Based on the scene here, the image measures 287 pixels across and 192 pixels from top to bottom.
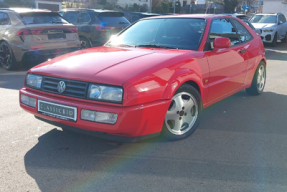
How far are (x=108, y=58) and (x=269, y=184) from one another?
209 cm

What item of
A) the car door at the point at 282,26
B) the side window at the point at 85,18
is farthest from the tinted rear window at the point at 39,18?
the car door at the point at 282,26

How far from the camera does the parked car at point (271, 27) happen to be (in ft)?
49.3

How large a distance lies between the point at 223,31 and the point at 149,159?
98.1 inches

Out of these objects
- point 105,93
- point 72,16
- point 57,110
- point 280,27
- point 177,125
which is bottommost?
point 177,125

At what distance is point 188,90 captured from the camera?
3713 mm

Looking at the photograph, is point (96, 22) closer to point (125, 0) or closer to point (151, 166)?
point (151, 166)

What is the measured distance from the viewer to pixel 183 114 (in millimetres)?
3770

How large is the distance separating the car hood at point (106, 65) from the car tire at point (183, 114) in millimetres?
456

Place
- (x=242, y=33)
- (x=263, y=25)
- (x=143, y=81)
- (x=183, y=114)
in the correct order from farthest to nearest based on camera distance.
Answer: (x=263, y=25)
(x=242, y=33)
(x=183, y=114)
(x=143, y=81)

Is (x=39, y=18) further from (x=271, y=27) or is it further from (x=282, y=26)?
(x=282, y=26)

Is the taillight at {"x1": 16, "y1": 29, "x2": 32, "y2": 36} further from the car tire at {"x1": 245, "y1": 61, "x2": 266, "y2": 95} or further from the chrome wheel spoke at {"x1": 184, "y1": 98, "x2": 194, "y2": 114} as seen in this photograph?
the chrome wheel spoke at {"x1": 184, "y1": 98, "x2": 194, "y2": 114}

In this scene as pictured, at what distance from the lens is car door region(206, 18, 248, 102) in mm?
4240

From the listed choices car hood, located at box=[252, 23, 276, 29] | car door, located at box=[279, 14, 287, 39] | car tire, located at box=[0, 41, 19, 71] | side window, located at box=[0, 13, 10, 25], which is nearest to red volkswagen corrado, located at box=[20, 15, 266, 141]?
car tire, located at box=[0, 41, 19, 71]

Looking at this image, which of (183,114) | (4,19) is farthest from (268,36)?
(183,114)
